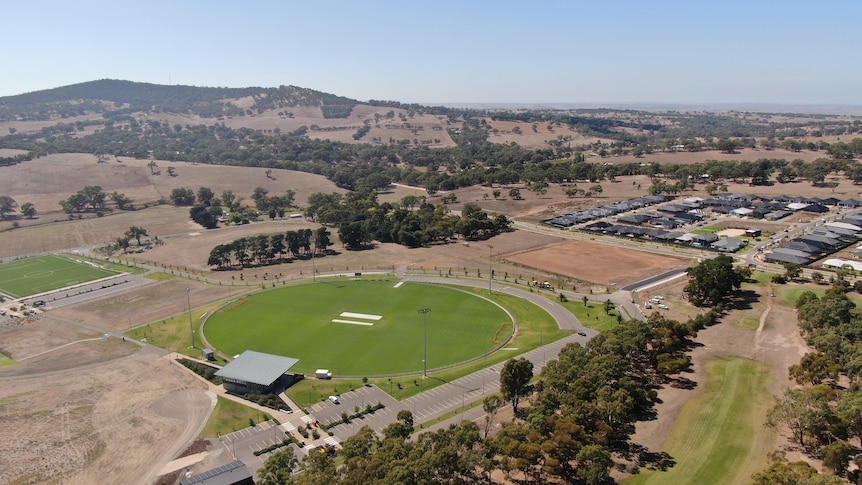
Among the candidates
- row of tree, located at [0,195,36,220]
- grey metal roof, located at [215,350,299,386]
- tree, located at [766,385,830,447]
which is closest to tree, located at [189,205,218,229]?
row of tree, located at [0,195,36,220]

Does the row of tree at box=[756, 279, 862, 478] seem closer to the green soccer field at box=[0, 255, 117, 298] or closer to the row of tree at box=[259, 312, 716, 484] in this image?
the row of tree at box=[259, 312, 716, 484]

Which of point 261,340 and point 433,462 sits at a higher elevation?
point 433,462

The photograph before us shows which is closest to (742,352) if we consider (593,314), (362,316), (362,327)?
(593,314)

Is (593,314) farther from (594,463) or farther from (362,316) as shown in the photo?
(594,463)

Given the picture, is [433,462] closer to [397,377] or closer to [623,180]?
[397,377]

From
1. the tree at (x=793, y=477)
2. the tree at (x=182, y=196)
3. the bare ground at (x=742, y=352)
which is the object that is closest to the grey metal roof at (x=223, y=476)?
the bare ground at (x=742, y=352)

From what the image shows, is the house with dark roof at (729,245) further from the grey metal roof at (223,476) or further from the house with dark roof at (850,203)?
the grey metal roof at (223,476)

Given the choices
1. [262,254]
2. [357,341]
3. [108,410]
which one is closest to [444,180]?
[262,254]
